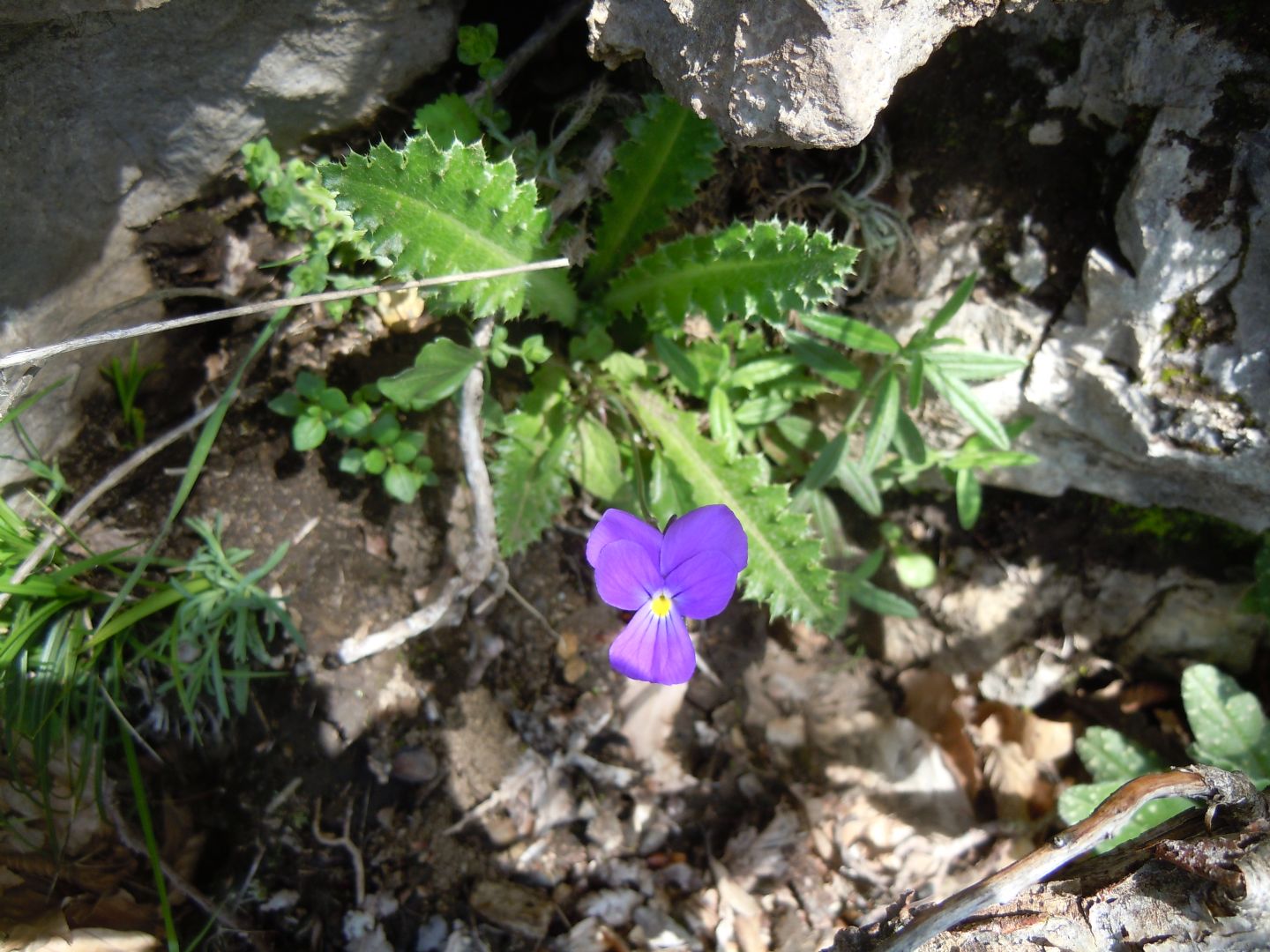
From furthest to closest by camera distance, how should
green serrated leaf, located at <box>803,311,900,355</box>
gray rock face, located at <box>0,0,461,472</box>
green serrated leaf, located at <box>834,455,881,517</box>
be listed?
green serrated leaf, located at <box>834,455,881,517</box>, green serrated leaf, located at <box>803,311,900,355</box>, gray rock face, located at <box>0,0,461,472</box>

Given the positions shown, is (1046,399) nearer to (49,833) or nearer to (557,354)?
(557,354)

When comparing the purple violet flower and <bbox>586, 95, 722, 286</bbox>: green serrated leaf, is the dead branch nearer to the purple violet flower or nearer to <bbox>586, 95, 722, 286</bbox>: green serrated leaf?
the purple violet flower

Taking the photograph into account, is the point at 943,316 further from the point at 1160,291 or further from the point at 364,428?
the point at 364,428

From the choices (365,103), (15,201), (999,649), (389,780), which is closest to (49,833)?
(389,780)

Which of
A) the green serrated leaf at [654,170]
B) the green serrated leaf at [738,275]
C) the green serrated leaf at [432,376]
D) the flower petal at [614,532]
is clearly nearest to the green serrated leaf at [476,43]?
the green serrated leaf at [654,170]

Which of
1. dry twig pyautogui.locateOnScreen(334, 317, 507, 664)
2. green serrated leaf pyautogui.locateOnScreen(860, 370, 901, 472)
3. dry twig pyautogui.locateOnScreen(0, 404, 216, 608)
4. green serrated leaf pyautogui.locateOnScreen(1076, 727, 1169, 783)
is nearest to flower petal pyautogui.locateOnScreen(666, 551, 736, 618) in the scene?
dry twig pyautogui.locateOnScreen(334, 317, 507, 664)

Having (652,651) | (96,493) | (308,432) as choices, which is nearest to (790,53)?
(652,651)
